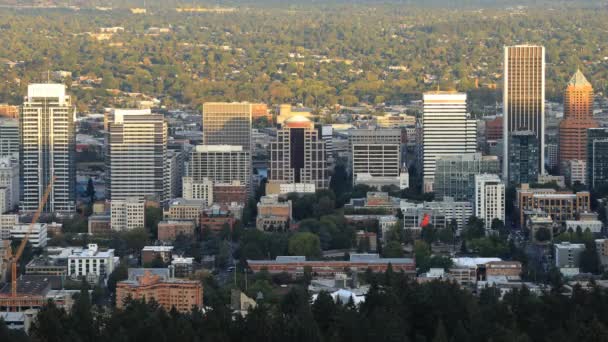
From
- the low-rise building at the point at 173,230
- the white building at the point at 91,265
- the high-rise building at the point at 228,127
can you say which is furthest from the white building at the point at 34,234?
the high-rise building at the point at 228,127

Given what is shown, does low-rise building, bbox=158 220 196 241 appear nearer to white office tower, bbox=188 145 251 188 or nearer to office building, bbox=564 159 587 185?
white office tower, bbox=188 145 251 188

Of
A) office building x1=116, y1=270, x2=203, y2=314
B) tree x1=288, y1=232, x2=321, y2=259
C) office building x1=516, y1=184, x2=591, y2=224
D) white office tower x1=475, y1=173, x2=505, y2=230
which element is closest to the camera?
office building x1=116, y1=270, x2=203, y2=314

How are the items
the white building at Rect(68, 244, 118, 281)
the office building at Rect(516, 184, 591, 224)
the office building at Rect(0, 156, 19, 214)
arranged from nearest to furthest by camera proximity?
the white building at Rect(68, 244, 118, 281)
the office building at Rect(516, 184, 591, 224)
the office building at Rect(0, 156, 19, 214)

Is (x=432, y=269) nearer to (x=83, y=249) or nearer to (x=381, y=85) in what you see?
(x=83, y=249)

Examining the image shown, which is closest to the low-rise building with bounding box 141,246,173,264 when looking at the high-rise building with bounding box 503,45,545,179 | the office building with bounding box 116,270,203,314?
the office building with bounding box 116,270,203,314

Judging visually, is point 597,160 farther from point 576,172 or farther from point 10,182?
point 10,182

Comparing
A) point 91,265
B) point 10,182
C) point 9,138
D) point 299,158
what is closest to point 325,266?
point 91,265
